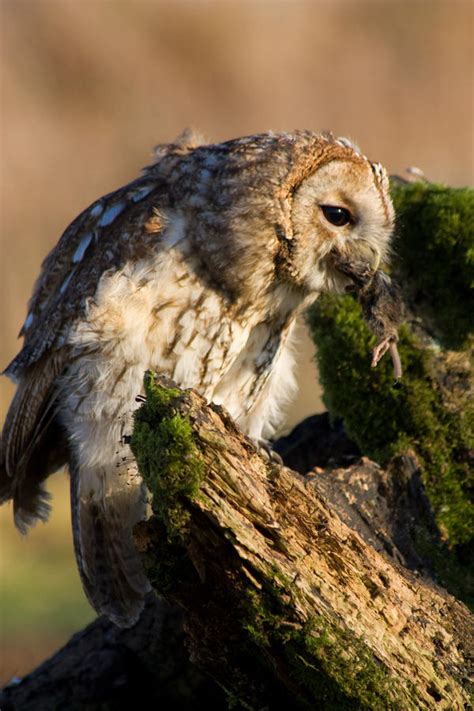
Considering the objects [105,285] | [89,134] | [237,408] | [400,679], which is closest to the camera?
[400,679]

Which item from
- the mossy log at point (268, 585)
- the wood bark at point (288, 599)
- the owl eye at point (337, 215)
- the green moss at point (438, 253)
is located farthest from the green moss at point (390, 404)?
the mossy log at point (268, 585)

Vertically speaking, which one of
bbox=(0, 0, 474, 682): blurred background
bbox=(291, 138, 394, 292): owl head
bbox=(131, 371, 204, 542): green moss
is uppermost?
A: bbox=(0, 0, 474, 682): blurred background

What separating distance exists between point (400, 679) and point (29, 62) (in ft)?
38.9

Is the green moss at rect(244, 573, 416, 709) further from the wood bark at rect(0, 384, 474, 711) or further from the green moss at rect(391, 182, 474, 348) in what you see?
the green moss at rect(391, 182, 474, 348)

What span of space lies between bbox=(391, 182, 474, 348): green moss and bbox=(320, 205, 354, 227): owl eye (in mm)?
593

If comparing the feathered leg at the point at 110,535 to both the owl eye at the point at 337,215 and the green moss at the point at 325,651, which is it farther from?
the green moss at the point at 325,651

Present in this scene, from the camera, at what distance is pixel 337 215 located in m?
3.34

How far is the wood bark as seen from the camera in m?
2.17

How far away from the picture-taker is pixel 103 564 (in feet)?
12.0

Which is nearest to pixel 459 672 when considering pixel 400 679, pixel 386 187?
pixel 400 679

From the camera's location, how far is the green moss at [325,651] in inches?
85.7

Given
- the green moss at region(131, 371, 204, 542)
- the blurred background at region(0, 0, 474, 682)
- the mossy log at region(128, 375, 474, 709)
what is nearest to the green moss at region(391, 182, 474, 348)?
the mossy log at region(128, 375, 474, 709)

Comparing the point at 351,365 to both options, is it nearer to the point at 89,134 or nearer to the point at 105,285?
the point at 105,285

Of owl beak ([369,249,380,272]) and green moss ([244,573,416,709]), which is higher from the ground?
owl beak ([369,249,380,272])
